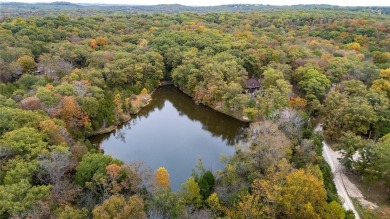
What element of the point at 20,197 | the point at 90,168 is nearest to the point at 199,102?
the point at 90,168

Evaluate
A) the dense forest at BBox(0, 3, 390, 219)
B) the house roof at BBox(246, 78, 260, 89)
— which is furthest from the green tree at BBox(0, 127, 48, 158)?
the house roof at BBox(246, 78, 260, 89)

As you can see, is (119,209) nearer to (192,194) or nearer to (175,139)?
(192,194)

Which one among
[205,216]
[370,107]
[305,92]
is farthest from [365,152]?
[305,92]

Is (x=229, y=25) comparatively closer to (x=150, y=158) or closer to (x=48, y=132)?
(x=150, y=158)

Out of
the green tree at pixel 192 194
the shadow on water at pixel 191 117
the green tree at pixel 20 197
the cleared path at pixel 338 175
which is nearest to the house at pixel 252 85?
the shadow on water at pixel 191 117

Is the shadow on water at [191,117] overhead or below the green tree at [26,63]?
below

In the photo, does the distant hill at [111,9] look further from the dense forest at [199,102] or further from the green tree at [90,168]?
the green tree at [90,168]

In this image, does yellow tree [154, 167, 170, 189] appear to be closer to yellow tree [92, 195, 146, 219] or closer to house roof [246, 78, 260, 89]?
yellow tree [92, 195, 146, 219]
